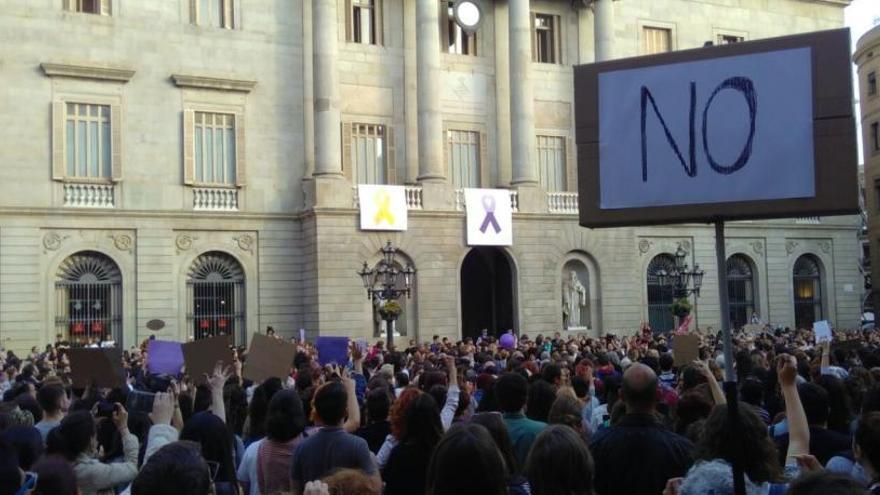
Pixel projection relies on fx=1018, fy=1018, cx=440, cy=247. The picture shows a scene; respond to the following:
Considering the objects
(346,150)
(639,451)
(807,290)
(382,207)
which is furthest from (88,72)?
(807,290)

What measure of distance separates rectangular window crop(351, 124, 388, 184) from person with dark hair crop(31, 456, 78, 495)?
29967mm

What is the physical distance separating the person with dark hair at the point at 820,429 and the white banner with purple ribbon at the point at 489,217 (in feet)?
89.9

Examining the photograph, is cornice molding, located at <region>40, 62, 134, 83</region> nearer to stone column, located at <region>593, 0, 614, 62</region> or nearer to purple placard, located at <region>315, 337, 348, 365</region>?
stone column, located at <region>593, 0, 614, 62</region>

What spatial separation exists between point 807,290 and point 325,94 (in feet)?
73.6

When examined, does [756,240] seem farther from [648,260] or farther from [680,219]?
[680,219]

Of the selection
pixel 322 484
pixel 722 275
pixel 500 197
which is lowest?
pixel 322 484

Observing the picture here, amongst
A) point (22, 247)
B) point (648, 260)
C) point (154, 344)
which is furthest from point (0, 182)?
point (648, 260)

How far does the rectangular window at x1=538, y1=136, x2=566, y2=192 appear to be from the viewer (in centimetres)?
3778

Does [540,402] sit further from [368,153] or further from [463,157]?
[463,157]

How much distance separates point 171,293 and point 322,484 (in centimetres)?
2871

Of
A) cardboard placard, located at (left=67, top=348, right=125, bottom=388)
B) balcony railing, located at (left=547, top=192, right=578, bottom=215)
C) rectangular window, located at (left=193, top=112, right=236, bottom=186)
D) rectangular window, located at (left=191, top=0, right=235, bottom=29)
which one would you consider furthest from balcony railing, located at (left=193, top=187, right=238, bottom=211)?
cardboard placard, located at (left=67, top=348, right=125, bottom=388)

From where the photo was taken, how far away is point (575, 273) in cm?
3709

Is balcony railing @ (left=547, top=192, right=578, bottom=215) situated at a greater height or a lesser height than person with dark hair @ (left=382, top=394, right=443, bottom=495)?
greater

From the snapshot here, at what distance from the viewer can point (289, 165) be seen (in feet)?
111
